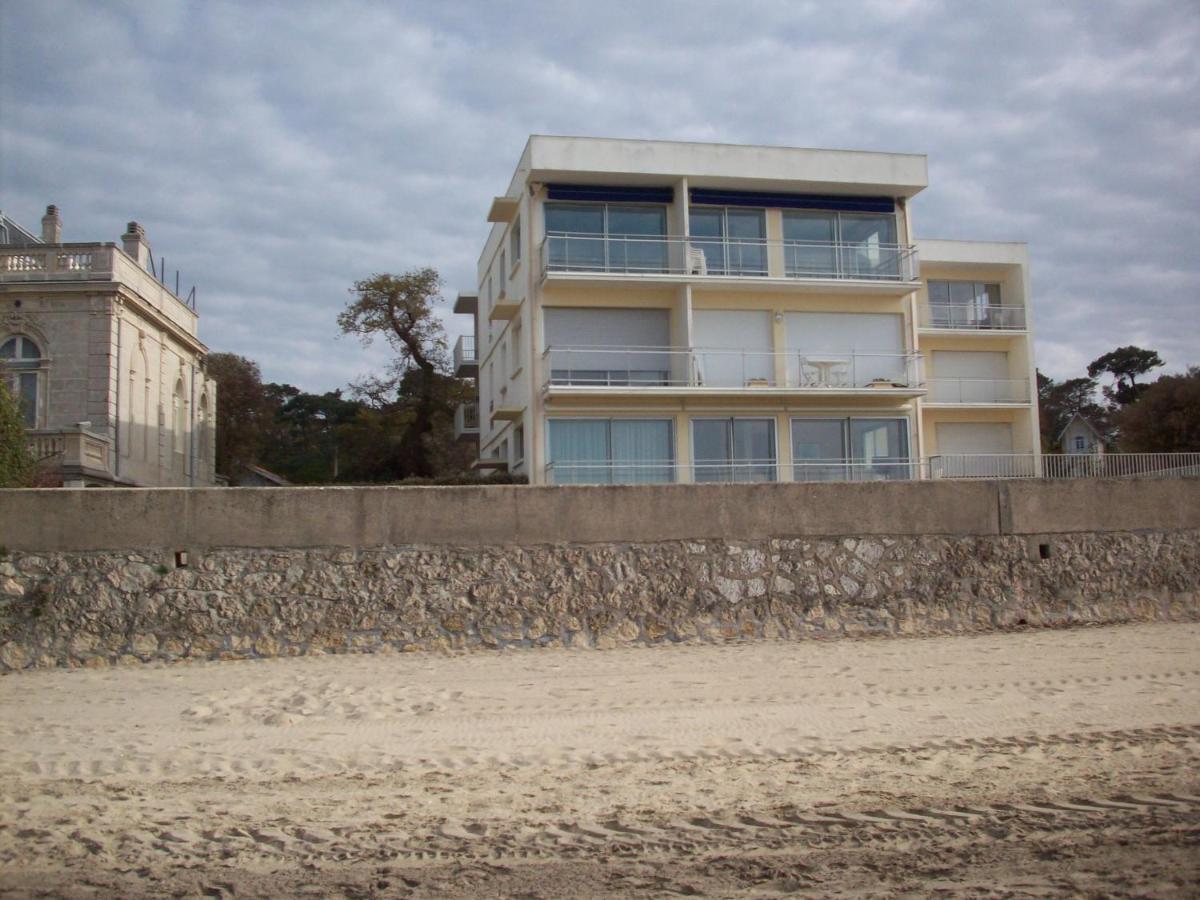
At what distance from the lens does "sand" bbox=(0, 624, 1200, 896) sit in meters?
5.37

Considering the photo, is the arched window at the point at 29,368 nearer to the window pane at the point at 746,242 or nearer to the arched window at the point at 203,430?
the arched window at the point at 203,430

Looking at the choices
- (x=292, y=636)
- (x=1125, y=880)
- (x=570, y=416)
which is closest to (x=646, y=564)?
(x=292, y=636)

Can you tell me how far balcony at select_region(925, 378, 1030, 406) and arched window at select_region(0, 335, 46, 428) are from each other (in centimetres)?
2682

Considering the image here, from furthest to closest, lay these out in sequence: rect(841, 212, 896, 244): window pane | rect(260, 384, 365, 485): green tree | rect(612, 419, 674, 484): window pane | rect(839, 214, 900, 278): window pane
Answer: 1. rect(260, 384, 365, 485): green tree
2. rect(841, 212, 896, 244): window pane
3. rect(839, 214, 900, 278): window pane
4. rect(612, 419, 674, 484): window pane

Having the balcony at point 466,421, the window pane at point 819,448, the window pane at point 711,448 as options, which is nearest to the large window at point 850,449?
the window pane at point 819,448

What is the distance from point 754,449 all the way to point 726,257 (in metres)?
5.05

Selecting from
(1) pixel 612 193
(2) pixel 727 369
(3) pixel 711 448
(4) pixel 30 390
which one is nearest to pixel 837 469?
(3) pixel 711 448

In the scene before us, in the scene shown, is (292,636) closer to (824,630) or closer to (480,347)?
(824,630)

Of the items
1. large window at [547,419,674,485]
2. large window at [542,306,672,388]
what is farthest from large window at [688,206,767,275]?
large window at [547,419,674,485]

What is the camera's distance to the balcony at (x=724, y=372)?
87.2ft

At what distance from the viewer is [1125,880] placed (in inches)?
202

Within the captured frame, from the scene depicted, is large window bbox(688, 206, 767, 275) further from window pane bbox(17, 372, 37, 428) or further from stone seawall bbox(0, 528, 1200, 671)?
window pane bbox(17, 372, 37, 428)

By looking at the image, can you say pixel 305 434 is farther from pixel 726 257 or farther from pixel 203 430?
pixel 726 257

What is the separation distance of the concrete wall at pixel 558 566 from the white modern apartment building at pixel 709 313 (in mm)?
13537
